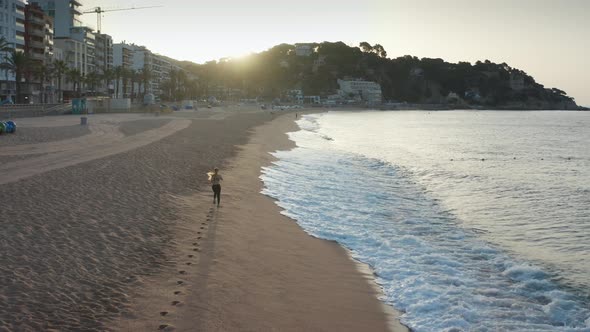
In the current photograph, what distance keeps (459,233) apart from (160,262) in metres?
8.02

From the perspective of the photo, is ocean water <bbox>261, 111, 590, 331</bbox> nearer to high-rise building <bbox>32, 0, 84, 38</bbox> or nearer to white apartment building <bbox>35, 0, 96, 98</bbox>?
white apartment building <bbox>35, 0, 96, 98</bbox>

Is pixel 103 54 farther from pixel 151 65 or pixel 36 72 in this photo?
pixel 36 72

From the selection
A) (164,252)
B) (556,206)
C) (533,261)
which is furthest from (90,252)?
(556,206)

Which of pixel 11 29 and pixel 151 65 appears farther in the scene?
pixel 151 65

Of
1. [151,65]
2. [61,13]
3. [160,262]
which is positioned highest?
[61,13]

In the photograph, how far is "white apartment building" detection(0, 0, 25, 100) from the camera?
7519cm

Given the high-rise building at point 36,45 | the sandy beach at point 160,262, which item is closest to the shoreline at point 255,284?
the sandy beach at point 160,262

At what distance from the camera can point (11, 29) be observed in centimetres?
7788

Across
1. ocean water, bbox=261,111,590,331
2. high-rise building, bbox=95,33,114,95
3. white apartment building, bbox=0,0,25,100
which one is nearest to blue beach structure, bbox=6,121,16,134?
ocean water, bbox=261,111,590,331

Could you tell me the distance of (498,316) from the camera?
25.9ft

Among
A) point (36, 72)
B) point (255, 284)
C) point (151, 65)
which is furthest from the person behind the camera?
point (151, 65)

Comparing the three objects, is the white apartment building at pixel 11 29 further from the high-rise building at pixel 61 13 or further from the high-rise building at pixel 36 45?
the high-rise building at pixel 61 13

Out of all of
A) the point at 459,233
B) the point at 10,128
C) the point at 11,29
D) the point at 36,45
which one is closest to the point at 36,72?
the point at 11,29

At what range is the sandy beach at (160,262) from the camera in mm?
6816
